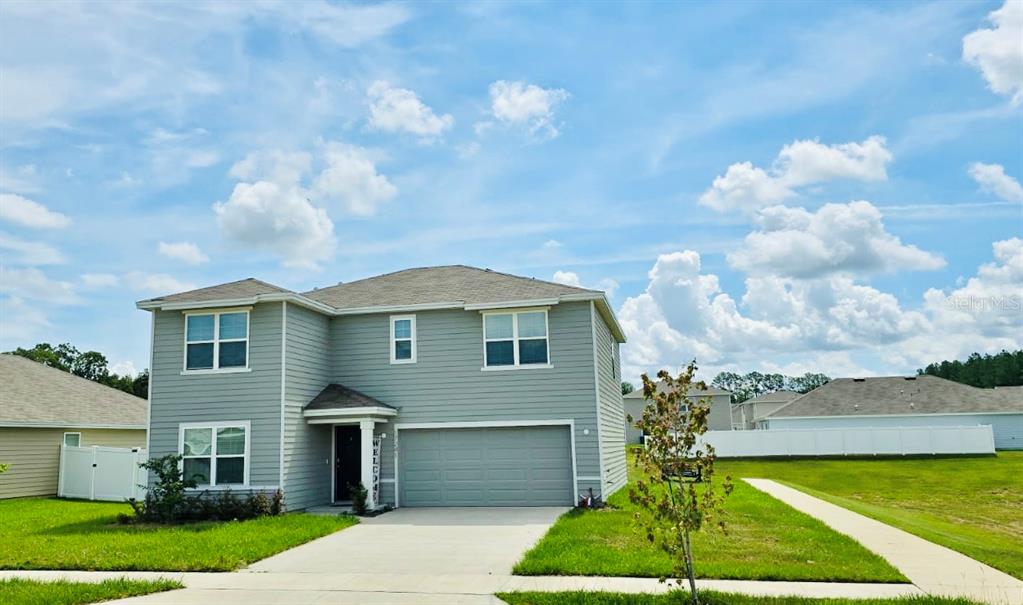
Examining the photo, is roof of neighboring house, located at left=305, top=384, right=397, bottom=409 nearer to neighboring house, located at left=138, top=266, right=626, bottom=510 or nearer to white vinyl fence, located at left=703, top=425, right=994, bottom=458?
neighboring house, located at left=138, top=266, right=626, bottom=510

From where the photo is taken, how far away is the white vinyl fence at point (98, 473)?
20.7 metres

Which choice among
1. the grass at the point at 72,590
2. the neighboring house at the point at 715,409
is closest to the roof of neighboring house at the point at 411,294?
the grass at the point at 72,590

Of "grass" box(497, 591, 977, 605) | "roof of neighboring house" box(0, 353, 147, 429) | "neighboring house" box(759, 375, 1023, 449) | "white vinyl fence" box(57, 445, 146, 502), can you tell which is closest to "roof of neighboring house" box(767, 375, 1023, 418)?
"neighboring house" box(759, 375, 1023, 449)

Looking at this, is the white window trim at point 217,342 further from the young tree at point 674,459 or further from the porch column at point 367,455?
the young tree at point 674,459

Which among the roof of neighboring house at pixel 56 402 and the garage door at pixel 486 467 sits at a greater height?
the roof of neighboring house at pixel 56 402

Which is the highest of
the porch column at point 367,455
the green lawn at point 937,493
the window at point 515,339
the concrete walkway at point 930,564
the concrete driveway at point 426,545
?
the window at point 515,339

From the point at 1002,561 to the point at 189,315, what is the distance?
17.1 meters

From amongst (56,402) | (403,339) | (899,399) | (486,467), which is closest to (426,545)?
(486,467)

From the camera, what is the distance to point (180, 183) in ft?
56.1

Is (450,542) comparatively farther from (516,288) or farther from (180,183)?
(180,183)

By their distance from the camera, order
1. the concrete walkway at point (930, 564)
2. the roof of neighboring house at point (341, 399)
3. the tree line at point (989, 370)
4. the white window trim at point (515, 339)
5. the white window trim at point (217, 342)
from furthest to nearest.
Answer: the tree line at point (989, 370) < the white window trim at point (515, 339) < the roof of neighboring house at point (341, 399) < the white window trim at point (217, 342) < the concrete walkway at point (930, 564)

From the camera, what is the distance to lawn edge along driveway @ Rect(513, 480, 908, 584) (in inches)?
373

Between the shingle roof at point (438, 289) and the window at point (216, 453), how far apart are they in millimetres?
4347

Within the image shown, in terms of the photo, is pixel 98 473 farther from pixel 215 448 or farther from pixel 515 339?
Answer: pixel 515 339
